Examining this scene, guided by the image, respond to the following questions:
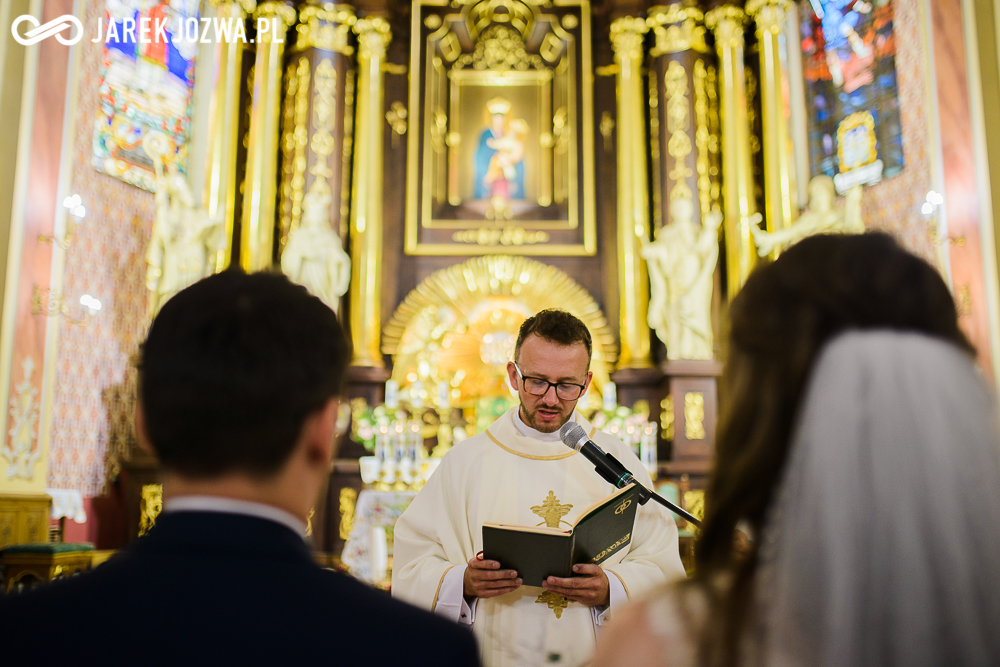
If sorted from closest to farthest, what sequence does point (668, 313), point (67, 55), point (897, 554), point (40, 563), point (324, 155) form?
point (897, 554) < point (40, 563) < point (67, 55) < point (668, 313) < point (324, 155)

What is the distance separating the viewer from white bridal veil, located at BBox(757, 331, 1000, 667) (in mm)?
991

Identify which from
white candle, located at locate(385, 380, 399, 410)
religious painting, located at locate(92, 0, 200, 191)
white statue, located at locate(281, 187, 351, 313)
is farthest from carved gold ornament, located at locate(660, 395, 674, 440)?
religious painting, located at locate(92, 0, 200, 191)

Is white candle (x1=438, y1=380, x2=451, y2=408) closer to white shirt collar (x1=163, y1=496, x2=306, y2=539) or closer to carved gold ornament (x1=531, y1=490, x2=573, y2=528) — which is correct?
carved gold ornament (x1=531, y1=490, x2=573, y2=528)

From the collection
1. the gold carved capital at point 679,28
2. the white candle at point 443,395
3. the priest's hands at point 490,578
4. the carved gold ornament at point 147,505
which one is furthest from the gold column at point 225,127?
the priest's hands at point 490,578

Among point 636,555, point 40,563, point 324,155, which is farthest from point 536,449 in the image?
point 324,155

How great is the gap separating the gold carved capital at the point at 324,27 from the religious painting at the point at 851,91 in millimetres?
5488

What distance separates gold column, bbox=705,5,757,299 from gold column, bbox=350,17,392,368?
3.97 metres

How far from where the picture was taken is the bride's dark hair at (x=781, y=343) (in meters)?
1.08

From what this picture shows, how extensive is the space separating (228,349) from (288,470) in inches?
7.1

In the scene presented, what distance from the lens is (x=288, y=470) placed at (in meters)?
1.13

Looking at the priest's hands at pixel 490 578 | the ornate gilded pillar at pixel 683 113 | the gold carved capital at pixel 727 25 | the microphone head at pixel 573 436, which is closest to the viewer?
the priest's hands at pixel 490 578

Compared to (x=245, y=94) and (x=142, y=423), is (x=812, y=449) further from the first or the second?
(x=245, y=94)

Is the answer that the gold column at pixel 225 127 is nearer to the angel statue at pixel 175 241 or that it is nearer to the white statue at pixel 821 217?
the angel statue at pixel 175 241

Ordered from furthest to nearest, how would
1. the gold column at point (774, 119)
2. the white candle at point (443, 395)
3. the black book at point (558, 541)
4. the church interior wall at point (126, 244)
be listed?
the gold column at point (774, 119) < the white candle at point (443, 395) < the church interior wall at point (126, 244) < the black book at point (558, 541)
